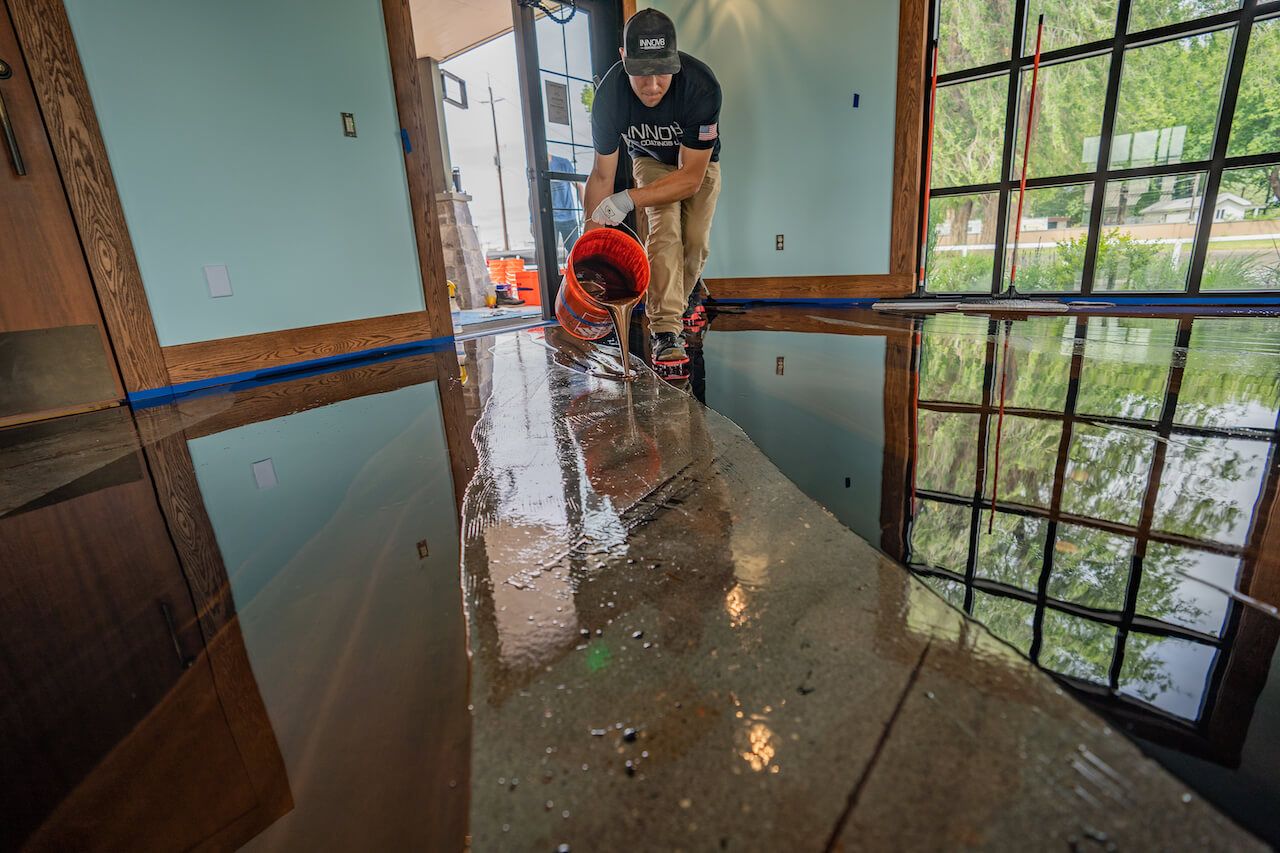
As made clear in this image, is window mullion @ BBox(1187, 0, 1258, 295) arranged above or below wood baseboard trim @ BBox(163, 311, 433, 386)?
above

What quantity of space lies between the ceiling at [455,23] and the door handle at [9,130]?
142 inches

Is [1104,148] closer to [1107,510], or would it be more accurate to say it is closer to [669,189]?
[669,189]

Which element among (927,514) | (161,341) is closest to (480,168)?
(161,341)

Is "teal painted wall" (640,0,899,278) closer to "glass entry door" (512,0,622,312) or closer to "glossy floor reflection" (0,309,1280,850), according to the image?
"glass entry door" (512,0,622,312)

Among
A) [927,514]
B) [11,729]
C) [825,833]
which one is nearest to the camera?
[825,833]

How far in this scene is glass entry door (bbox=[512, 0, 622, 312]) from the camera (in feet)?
12.7

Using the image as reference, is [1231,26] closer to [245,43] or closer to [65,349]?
[245,43]

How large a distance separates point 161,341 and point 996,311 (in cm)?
406

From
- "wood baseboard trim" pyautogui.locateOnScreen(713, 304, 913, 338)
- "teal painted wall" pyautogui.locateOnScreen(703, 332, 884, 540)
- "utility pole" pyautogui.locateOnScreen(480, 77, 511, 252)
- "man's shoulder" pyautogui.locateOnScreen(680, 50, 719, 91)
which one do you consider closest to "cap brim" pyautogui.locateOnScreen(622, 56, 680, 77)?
"man's shoulder" pyautogui.locateOnScreen(680, 50, 719, 91)

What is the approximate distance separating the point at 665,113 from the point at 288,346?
1973 millimetres

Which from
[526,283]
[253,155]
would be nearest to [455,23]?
[526,283]

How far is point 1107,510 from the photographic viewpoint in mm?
835

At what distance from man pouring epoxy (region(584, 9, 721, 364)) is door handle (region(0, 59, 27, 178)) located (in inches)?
73.7

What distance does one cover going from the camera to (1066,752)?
43cm
